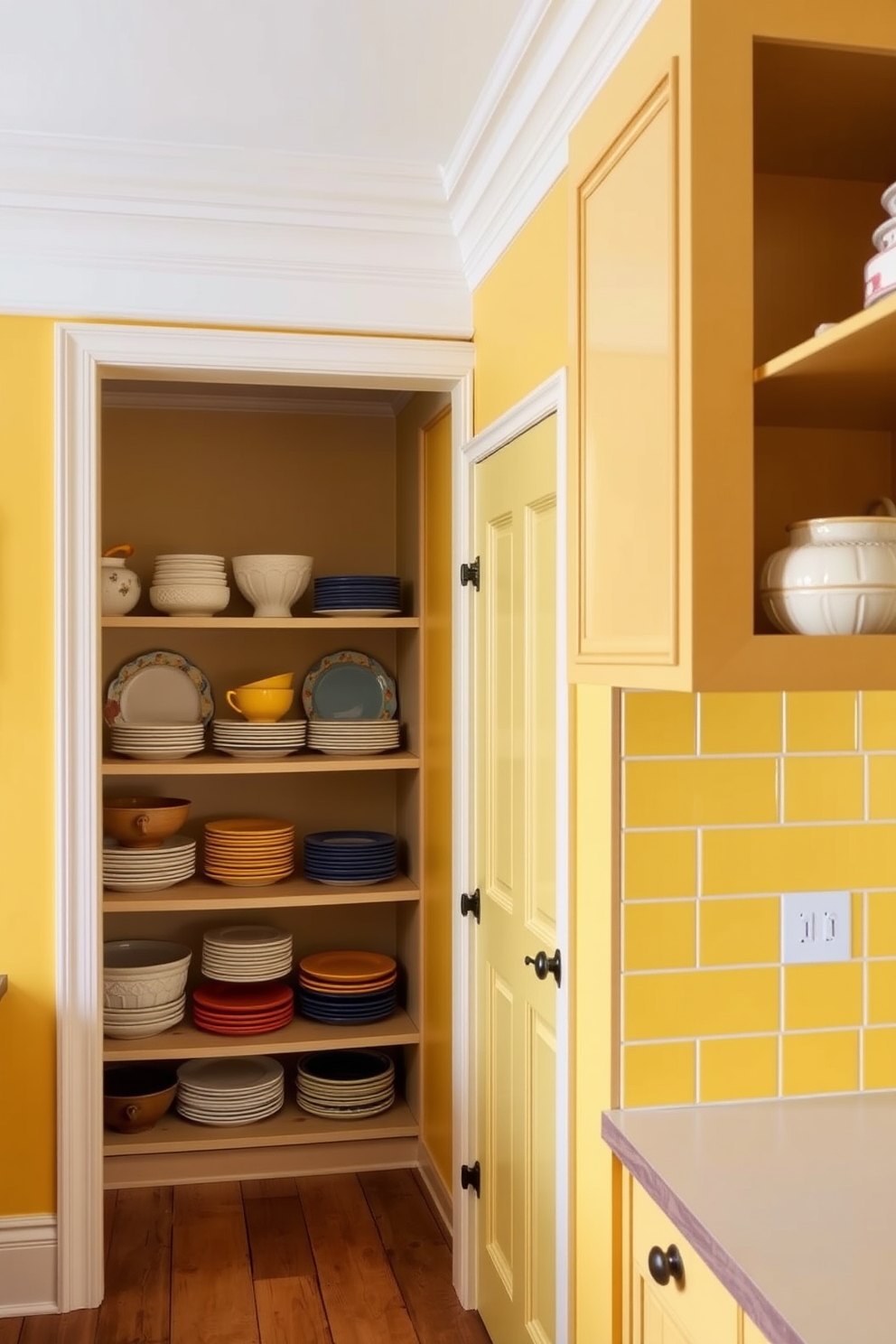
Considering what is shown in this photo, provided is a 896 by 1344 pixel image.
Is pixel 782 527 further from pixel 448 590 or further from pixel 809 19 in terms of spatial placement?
pixel 448 590

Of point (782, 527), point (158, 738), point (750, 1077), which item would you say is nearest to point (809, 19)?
point (782, 527)

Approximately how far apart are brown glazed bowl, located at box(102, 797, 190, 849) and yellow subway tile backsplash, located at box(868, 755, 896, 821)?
2.38 meters

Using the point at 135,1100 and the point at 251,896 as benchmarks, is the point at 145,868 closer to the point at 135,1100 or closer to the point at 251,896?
the point at 251,896

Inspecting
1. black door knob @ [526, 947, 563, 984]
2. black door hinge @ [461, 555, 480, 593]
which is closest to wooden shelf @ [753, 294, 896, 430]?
black door knob @ [526, 947, 563, 984]

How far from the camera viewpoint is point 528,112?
2.22m

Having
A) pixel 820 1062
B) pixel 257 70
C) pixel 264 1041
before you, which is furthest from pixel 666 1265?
pixel 264 1041

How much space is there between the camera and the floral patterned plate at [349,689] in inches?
159

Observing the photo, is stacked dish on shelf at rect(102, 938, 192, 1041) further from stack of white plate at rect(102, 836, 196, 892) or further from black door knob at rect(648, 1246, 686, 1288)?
black door knob at rect(648, 1246, 686, 1288)

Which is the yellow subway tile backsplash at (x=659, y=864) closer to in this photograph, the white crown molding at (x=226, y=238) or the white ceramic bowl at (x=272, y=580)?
the white crown molding at (x=226, y=238)

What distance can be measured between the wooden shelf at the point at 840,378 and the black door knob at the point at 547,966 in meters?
1.10

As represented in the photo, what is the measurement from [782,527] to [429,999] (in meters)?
2.47

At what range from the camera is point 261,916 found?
4.16 meters

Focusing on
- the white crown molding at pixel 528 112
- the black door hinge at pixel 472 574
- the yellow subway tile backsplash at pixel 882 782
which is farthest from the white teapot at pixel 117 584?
the yellow subway tile backsplash at pixel 882 782

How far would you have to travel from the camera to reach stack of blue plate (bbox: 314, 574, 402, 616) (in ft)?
12.3
